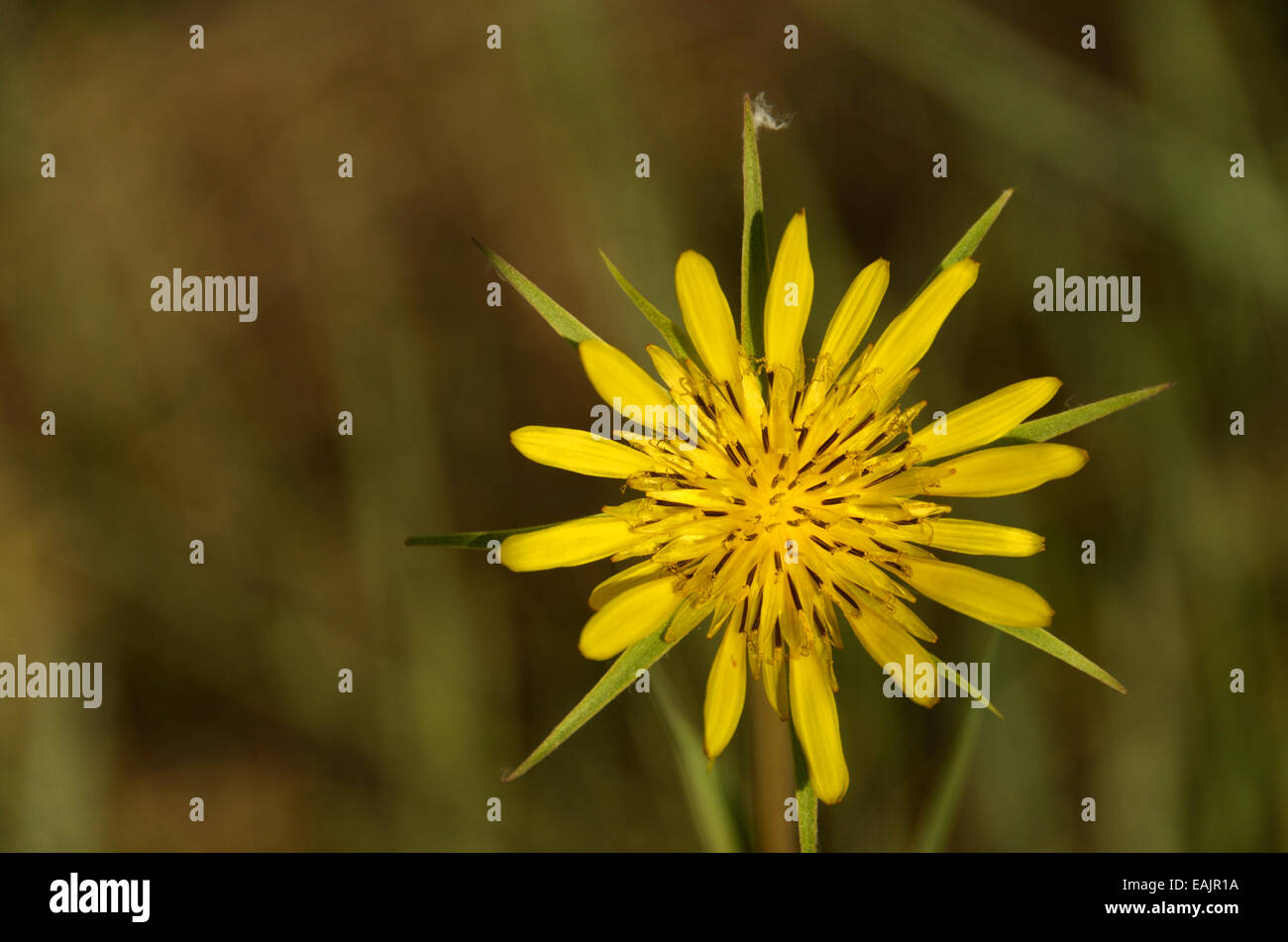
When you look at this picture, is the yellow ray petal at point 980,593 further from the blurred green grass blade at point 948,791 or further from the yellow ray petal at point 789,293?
the yellow ray petal at point 789,293

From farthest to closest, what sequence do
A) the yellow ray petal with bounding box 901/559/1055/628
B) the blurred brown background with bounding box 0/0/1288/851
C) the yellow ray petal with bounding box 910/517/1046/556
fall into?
the blurred brown background with bounding box 0/0/1288/851 → the yellow ray petal with bounding box 910/517/1046/556 → the yellow ray petal with bounding box 901/559/1055/628

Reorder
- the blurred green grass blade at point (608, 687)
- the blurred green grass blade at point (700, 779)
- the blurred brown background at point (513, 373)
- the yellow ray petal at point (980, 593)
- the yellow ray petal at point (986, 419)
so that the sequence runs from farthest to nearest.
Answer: the blurred brown background at point (513, 373), the blurred green grass blade at point (700, 779), the yellow ray petal at point (986, 419), the yellow ray petal at point (980, 593), the blurred green grass blade at point (608, 687)

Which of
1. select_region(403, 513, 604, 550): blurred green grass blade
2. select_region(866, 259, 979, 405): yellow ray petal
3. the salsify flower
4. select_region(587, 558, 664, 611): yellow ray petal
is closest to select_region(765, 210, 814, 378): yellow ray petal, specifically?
the salsify flower

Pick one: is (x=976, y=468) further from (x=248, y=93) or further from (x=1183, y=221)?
(x=248, y=93)

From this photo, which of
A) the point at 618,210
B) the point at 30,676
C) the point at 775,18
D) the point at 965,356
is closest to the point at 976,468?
the point at 965,356

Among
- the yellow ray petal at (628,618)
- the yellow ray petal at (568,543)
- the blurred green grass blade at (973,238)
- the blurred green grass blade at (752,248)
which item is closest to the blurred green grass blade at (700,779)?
the yellow ray petal at (628,618)

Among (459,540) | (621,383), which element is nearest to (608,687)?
(459,540)

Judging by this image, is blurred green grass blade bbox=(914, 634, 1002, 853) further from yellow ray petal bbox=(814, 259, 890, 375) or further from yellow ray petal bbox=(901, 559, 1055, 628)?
yellow ray petal bbox=(814, 259, 890, 375)
